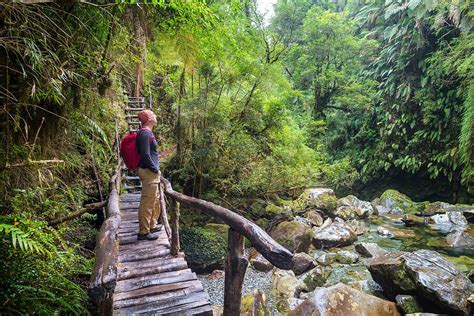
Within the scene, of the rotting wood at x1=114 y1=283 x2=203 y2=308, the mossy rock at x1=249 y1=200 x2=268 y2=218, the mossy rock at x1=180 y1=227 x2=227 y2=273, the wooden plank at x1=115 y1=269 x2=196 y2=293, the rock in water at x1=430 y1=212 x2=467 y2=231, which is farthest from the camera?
the rock in water at x1=430 y1=212 x2=467 y2=231

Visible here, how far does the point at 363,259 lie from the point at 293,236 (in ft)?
6.89

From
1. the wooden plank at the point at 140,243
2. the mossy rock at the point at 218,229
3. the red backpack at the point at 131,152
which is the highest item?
the red backpack at the point at 131,152

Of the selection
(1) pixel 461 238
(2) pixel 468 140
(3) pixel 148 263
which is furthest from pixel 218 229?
(2) pixel 468 140

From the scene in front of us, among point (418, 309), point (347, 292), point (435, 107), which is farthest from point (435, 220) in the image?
point (347, 292)

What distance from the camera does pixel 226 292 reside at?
225 cm

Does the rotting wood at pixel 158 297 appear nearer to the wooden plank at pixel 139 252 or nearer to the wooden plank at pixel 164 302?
the wooden plank at pixel 164 302

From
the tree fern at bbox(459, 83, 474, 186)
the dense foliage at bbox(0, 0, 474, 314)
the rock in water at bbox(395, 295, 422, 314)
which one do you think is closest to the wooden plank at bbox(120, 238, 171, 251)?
the dense foliage at bbox(0, 0, 474, 314)

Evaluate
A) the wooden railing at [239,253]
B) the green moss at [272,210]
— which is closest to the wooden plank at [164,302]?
the wooden railing at [239,253]

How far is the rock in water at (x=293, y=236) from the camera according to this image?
8148 millimetres

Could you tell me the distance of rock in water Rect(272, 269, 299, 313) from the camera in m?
5.88

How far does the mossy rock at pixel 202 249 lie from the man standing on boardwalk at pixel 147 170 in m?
3.53

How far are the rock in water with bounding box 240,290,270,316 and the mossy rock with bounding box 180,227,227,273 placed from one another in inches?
82.0

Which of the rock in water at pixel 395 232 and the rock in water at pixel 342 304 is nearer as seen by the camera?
the rock in water at pixel 342 304

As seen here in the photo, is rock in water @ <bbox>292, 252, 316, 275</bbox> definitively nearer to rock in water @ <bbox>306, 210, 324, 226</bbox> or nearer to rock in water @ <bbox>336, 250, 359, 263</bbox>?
rock in water @ <bbox>336, 250, 359, 263</bbox>
